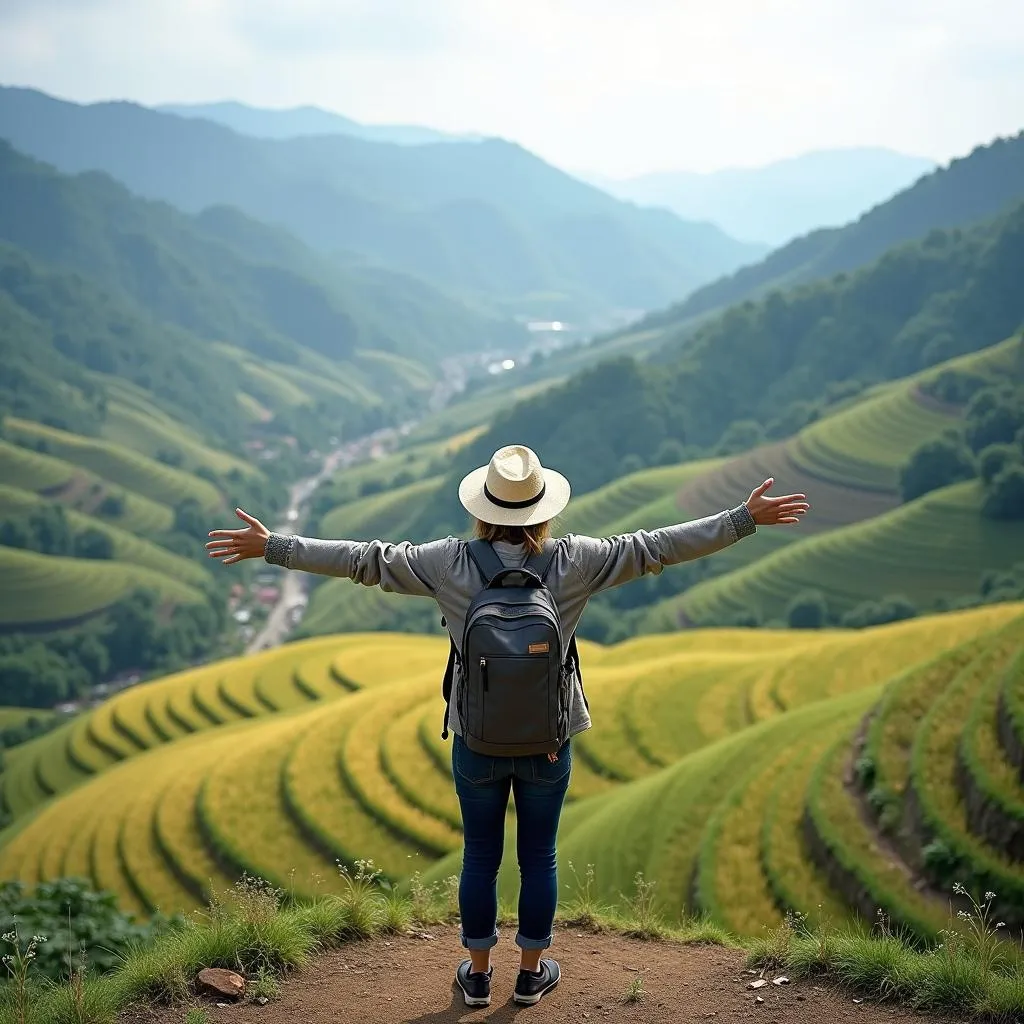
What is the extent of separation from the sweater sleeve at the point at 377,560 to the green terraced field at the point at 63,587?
358 feet

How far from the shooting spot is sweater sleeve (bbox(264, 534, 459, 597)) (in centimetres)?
576

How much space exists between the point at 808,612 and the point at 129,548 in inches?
3505

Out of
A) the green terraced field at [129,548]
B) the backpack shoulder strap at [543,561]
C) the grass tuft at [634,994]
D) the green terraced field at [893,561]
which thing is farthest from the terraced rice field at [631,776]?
the green terraced field at [129,548]

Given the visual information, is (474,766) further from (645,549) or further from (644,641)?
(644,641)

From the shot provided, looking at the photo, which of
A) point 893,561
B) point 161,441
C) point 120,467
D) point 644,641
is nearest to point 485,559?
point 644,641

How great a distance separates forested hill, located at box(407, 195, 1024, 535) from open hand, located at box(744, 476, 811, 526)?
4653 inches

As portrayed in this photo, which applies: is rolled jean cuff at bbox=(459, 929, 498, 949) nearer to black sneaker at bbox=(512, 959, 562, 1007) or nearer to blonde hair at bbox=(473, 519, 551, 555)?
black sneaker at bbox=(512, 959, 562, 1007)

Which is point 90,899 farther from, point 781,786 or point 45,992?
point 781,786

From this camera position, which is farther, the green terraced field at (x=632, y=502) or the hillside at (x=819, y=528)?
the green terraced field at (x=632, y=502)

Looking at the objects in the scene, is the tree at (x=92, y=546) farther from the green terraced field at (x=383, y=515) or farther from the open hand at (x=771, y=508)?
the open hand at (x=771, y=508)

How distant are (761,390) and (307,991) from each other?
154 metres

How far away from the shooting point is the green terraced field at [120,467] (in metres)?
149

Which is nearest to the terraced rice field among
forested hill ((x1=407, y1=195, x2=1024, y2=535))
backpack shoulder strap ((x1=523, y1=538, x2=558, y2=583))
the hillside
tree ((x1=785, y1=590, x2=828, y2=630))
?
backpack shoulder strap ((x1=523, y1=538, x2=558, y2=583))

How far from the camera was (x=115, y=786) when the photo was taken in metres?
37.2
